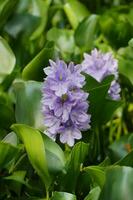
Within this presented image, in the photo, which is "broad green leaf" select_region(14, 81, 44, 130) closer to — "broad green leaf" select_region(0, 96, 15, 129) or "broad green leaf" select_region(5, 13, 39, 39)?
"broad green leaf" select_region(0, 96, 15, 129)

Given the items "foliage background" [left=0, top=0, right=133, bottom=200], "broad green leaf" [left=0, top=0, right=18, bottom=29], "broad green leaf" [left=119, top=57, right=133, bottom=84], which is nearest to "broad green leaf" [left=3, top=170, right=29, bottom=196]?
"foliage background" [left=0, top=0, right=133, bottom=200]

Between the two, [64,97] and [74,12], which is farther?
[74,12]

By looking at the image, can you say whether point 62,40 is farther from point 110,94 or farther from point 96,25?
point 110,94

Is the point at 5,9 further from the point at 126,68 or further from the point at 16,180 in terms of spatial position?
the point at 16,180

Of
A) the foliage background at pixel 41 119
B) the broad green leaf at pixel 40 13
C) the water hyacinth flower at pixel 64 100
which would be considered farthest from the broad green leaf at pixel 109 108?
the broad green leaf at pixel 40 13

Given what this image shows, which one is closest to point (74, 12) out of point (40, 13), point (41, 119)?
point (40, 13)

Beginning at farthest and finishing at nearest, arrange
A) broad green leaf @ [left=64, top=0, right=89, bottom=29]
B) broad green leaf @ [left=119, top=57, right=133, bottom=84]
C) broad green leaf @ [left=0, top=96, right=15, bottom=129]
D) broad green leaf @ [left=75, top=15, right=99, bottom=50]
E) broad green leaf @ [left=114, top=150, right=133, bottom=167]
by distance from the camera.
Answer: broad green leaf @ [left=64, top=0, right=89, bottom=29] < broad green leaf @ [left=75, top=15, right=99, bottom=50] < broad green leaf @ [left=119, top=57, right=133, bottom=84] < broad green leaf @ [left=0, top=96, right=15, bottom=129] < broad green leaf @ [left=114, top=150, right=133, bottom=167]

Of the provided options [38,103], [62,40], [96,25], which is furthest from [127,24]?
[38,103]
